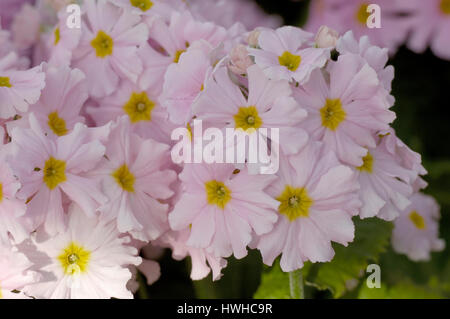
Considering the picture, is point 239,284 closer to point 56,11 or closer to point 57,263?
point 57,263

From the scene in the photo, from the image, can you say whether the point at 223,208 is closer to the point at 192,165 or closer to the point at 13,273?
the point at 192,165

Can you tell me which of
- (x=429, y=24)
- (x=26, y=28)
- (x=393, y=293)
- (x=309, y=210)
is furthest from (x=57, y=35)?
(x=429, y=24)

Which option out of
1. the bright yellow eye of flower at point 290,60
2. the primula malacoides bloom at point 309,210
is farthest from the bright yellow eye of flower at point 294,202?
the bright yellow eye of flower at point 290,60

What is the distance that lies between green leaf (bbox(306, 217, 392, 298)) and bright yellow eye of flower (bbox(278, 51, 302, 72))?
25 cm

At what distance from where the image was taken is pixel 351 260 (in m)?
0.76

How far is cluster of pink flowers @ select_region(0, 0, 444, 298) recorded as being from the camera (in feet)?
1.92

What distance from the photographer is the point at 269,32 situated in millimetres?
626

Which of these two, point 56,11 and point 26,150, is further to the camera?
point 56,11

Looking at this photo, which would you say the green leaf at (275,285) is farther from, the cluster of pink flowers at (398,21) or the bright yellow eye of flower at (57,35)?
the cluster of pink flowers at (398,21)

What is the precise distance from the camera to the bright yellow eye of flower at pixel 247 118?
0.59m

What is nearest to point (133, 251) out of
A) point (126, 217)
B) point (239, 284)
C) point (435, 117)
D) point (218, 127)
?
point (126, 217)

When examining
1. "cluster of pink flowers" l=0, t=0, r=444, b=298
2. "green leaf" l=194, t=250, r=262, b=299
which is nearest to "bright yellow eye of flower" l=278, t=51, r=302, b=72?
"cluster of pink flowers" l=0, t=0, r=444, b=298
